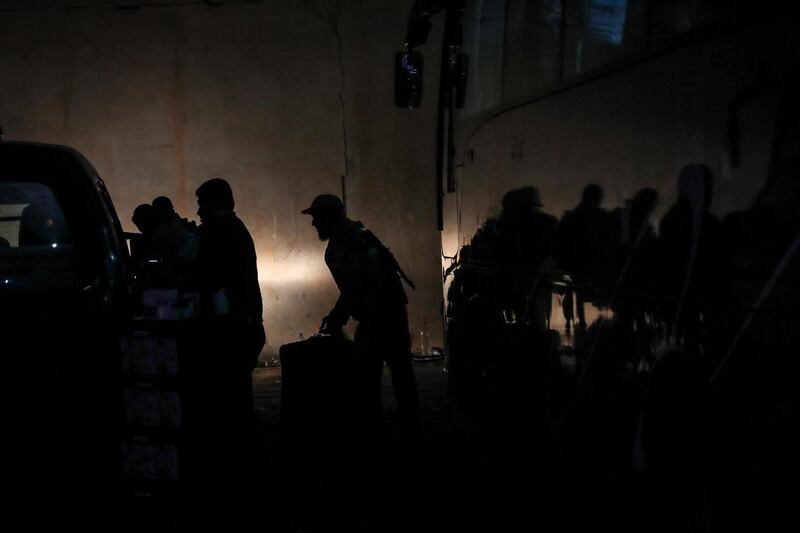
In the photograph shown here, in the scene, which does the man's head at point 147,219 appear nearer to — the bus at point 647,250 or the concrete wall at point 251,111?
the concrete wall at point 251,111

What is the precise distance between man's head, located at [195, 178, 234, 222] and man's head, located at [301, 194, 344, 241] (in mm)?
559

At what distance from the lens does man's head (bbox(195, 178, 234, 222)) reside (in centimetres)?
568

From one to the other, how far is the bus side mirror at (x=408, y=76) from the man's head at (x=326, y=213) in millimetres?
1130

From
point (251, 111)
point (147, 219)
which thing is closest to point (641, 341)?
point (147, 219)

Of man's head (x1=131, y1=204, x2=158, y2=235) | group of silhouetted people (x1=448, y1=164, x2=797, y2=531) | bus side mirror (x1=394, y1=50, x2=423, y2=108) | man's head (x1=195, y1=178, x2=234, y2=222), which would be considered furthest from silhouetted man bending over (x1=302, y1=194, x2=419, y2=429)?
man's head (x1=131, y1=204, x2=158, y2=235)

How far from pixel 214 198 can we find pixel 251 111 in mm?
4769

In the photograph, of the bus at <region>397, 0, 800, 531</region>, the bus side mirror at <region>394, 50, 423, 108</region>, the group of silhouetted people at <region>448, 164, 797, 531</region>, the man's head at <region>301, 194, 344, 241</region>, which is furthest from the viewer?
the bus side mirror at <region>394, 50, 423, 108</region>

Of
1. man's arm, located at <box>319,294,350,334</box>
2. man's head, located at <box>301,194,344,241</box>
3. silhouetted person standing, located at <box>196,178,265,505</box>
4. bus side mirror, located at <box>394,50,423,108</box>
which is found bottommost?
silhouetted person standing, located at <box>196,178,265,505</box>

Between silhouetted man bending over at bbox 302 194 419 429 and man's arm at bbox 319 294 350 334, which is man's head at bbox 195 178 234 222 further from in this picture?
man's arm at bbox 319 294 350 334

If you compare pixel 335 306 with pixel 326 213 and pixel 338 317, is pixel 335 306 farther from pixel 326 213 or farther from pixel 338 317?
pixel 326 213

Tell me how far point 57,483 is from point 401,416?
2.54 meters

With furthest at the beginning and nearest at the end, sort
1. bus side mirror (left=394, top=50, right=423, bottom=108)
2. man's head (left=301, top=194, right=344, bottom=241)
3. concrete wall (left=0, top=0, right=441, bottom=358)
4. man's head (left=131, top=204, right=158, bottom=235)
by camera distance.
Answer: concrete wall (left=0, top=0, right=441, bottom=358) → man's head (left=131, top=204, right=158, bottom=235) → bus side mirror (left=394, top=50, right=423, bottom=108) → man's head (left=301, top=194, right=344, bottom=241)

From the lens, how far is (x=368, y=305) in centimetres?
614

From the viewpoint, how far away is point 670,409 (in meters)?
2.93
